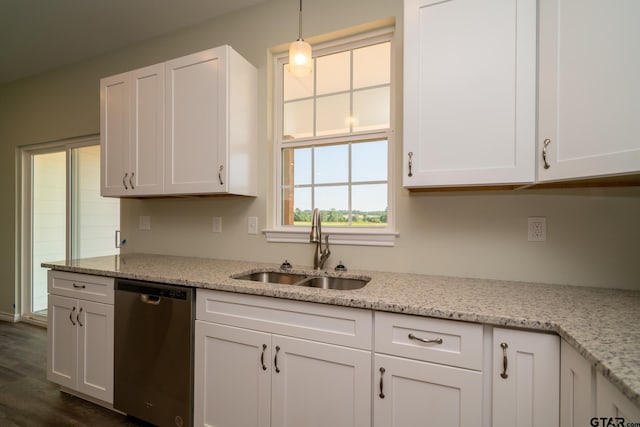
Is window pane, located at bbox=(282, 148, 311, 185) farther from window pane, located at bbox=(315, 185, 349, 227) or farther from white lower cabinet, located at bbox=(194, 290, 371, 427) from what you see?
white lower cabinet, located at bbox=(194, 290, 371, 427)

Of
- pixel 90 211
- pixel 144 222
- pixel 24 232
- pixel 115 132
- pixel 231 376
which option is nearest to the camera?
pixel 231 376

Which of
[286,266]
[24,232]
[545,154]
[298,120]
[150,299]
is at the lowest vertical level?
[150,299]

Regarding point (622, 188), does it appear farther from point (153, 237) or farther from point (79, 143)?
point (79, 143)

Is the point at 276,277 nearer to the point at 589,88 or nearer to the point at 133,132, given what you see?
the point at 133,132

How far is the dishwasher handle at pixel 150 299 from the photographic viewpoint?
172cm

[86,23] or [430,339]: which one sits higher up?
[86,23]

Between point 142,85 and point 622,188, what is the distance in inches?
116

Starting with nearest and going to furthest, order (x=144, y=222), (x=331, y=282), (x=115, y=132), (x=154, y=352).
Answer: (x=154, y=352)
(x=331, y=282)
(x=115, y=132)
(x=144, y=222)

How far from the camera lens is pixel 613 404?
2.58 ft

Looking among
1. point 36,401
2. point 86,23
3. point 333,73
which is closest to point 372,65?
point 333,73

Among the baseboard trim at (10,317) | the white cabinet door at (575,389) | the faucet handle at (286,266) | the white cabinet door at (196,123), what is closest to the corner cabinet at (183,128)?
the white cabinet door at (196,123)

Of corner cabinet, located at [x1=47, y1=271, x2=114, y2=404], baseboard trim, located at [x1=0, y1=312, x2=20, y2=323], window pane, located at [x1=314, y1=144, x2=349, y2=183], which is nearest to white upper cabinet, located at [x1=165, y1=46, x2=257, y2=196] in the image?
window pane, located at [x1=314, y1=144, x2=349, y2=183]

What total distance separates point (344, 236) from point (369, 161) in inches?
20.7

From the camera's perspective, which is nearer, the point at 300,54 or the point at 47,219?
the point at 300,54
